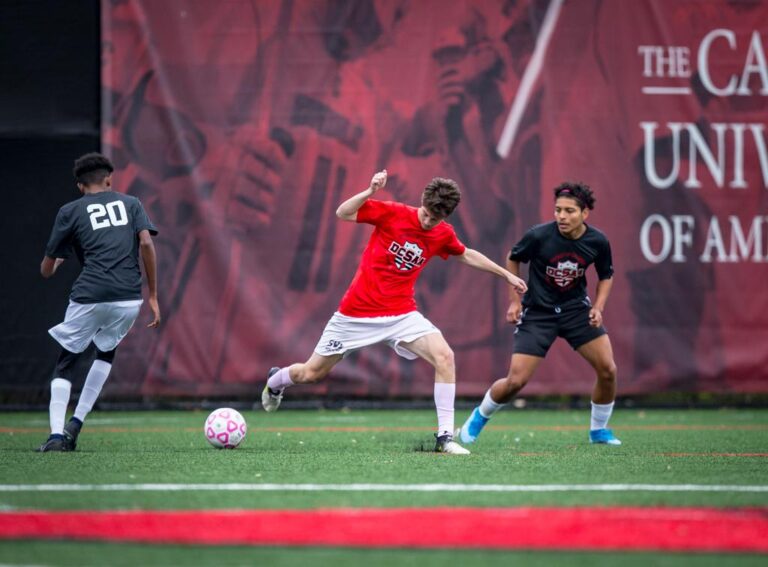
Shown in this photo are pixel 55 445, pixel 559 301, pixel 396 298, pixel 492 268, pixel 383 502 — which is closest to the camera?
pixel 383 502

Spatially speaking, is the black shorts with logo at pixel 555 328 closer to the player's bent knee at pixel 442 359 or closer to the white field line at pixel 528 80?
the player's bent knee at pixel 442 359

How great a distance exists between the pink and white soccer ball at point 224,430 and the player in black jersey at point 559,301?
65.3 inches

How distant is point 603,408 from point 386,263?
2.02 m

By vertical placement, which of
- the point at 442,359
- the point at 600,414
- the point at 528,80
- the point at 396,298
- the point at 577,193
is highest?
the point at 528,80

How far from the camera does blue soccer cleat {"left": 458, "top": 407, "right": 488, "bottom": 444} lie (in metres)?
8.33

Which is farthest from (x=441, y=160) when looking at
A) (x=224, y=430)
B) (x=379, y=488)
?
(x=379, y=488)

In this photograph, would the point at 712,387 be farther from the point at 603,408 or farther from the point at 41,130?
the point at 41,130

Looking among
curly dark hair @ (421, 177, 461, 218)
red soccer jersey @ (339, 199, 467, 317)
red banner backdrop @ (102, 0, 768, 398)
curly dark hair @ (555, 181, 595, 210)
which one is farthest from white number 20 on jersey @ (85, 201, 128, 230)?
red banner backdrop @ (102, 0, 768, 398)

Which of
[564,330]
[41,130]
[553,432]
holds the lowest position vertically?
[553,432]

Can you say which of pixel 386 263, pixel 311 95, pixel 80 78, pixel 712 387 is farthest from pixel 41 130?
pixel 712 387

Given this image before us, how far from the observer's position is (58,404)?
7.79 meters

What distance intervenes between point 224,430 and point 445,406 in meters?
1.50

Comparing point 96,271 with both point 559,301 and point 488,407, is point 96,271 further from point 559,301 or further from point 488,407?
point 559,301

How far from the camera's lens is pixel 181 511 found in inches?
190
